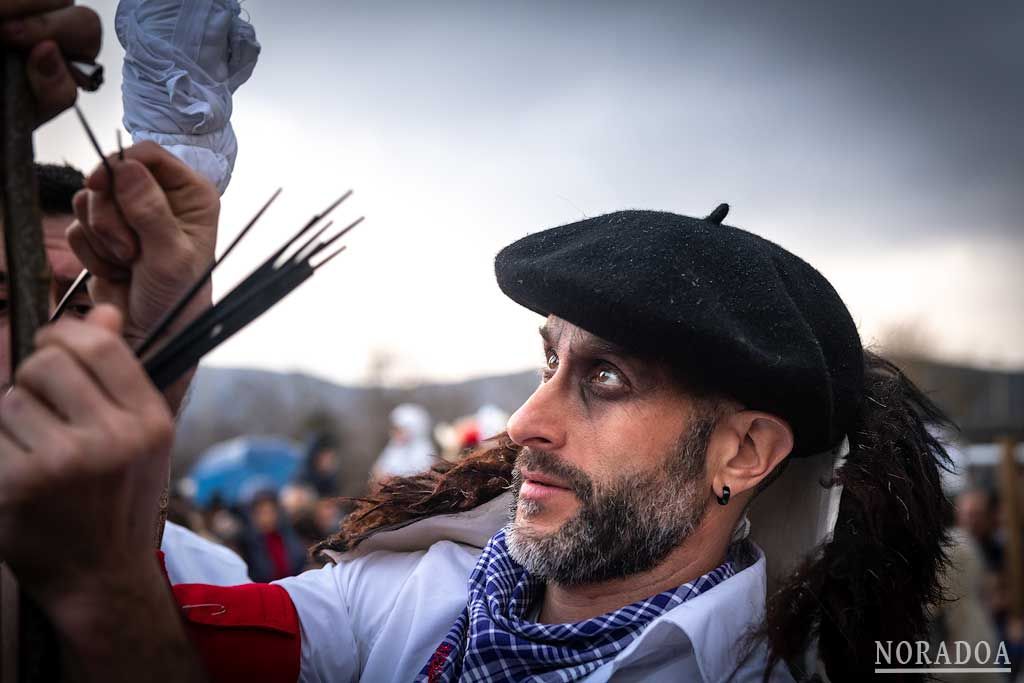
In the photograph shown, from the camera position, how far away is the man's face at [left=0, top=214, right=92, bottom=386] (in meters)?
2.01

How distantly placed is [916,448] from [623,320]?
840mm

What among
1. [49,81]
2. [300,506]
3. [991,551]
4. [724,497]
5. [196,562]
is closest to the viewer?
[49,81]

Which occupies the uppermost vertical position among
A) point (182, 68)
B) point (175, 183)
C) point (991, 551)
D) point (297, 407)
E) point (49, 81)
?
point (182, 68)

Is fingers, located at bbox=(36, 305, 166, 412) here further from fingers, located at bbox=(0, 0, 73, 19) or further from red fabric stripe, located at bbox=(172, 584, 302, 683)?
red fabric stripe, located at bbox=(172, 584, 302, 683)

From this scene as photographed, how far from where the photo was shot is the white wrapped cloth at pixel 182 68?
1.61 meters

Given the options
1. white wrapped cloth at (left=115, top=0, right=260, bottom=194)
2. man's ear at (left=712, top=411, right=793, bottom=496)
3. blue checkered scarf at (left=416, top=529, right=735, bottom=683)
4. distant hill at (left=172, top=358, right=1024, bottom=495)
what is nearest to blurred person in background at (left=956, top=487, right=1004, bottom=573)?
man's ear at (left=712, top=411, right=793, bottom=496)

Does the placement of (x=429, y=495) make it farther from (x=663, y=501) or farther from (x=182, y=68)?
(x=182, y=68)

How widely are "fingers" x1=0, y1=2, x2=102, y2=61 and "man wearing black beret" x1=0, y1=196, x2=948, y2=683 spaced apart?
3.46 feet

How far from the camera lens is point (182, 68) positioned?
64.1 inches

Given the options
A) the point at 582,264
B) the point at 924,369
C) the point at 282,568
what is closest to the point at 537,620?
the point at 582,264

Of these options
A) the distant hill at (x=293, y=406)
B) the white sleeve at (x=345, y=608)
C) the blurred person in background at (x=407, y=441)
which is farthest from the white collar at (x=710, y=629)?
the distant hill at (x=293, y=406)

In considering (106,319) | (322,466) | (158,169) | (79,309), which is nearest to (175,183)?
(158,169)

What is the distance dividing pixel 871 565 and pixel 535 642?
2.51 ft

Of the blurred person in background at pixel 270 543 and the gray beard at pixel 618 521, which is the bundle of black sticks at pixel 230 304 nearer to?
the gray beard at pixel 618 521
